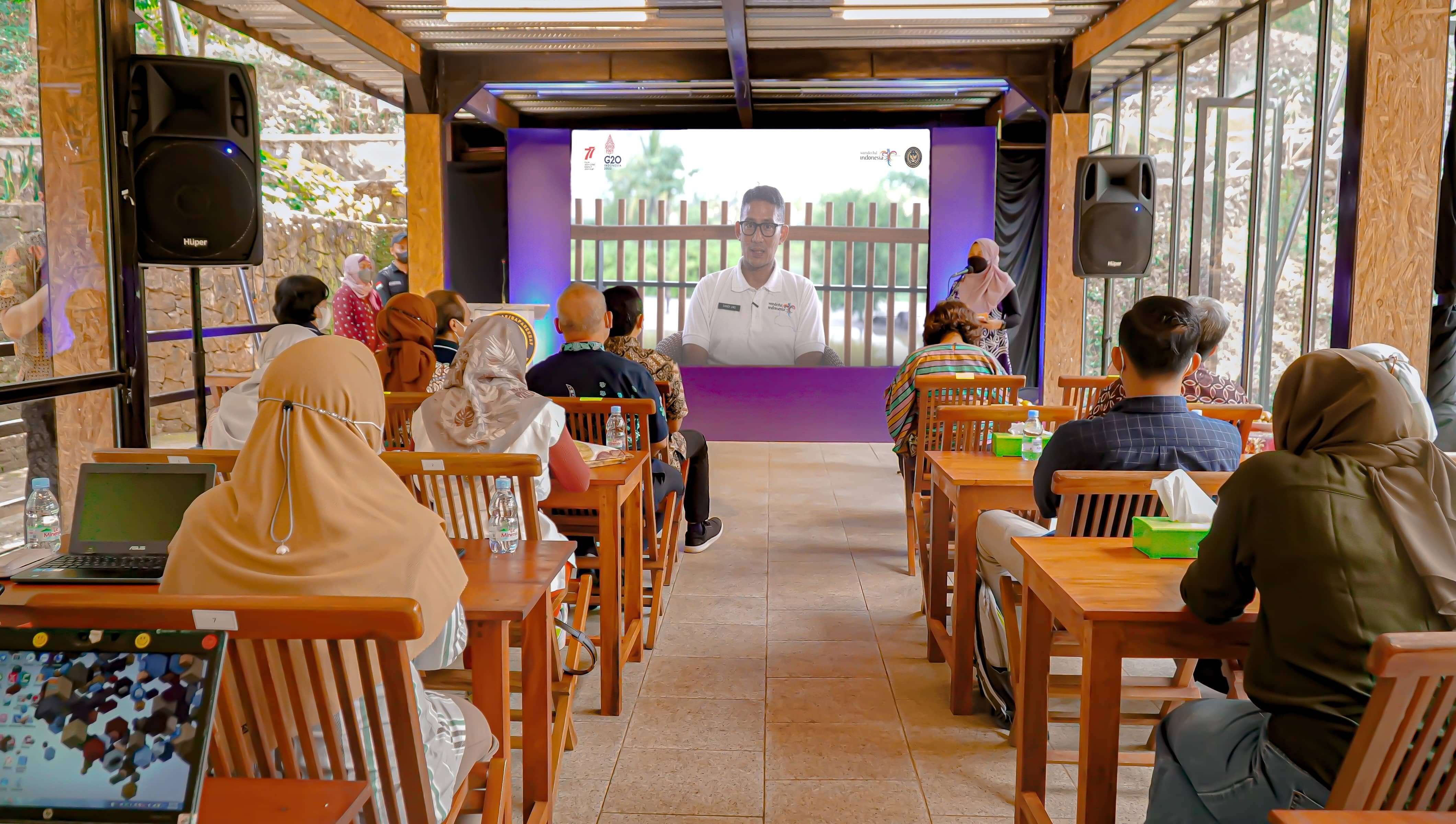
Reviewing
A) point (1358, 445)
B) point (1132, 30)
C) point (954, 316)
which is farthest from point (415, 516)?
point (1132, 30)

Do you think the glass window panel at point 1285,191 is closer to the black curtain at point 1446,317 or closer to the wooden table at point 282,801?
the black curtain at point 1446,317

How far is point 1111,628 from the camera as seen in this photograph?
5.34 ft

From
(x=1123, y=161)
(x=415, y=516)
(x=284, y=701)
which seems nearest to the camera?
(x=284, y=701)

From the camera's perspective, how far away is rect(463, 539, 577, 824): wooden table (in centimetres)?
170

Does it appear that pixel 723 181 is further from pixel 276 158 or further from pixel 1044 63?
pixel 276 158

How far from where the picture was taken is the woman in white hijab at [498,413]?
8.56ft

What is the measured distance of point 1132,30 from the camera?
5668 mm

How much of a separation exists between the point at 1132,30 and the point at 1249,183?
1.14m

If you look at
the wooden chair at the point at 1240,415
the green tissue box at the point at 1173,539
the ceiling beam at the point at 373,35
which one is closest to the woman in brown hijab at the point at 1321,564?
the green tissue box at the point at 1173,539

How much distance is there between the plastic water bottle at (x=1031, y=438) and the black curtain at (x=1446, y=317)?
166 cm

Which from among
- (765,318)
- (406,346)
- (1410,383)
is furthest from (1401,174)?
(765,318)

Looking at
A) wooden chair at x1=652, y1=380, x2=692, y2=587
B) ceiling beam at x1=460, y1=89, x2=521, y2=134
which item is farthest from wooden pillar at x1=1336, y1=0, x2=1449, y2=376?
ceiling beam at x1=460, y1=89, x2=521, y2=134

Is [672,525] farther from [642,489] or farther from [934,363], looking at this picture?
[934,363]

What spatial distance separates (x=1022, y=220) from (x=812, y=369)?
223 cm
